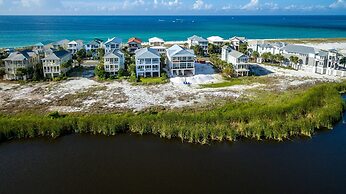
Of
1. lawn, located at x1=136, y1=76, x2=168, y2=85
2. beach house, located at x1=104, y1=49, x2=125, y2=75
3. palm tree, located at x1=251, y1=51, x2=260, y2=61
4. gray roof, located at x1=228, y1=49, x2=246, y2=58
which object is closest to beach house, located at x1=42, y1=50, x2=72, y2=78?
beach house, located at x1=104, y1=49, x2=125, y2=75

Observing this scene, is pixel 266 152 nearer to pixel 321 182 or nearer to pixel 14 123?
pixel 321 182

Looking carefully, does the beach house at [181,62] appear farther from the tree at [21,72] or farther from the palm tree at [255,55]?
the tree at [21,72]

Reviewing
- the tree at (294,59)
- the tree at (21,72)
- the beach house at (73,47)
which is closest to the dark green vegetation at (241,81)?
the tree at (294,59)

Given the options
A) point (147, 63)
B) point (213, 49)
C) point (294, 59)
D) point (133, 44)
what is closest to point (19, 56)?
point (147, 63)

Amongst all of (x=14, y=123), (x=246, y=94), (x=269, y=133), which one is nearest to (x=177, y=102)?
(x=246, y=94)

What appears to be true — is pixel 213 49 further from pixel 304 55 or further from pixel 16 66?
pixel 16 66

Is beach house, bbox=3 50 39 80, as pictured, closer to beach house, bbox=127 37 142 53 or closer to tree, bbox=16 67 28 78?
tree, bbox=16 67 28 78
